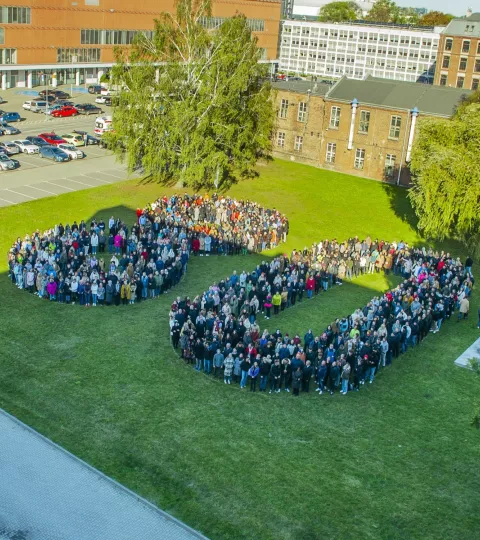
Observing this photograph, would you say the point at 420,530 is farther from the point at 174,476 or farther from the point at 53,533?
the point at 53,533

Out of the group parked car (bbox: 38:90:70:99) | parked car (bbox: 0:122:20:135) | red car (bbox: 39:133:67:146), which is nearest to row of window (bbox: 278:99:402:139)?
red car (bbox: 39:133:67:146)

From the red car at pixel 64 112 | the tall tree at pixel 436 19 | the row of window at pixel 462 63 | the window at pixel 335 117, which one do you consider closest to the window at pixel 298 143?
the window at pixel 335 117

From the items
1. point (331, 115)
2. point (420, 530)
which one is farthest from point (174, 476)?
point (331, 115)

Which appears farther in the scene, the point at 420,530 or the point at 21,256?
the point at 21,256

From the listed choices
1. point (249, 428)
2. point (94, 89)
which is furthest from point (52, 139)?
point (249, 428)

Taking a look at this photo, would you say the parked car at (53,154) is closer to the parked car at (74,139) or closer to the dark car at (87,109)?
the parked car at (74,139)

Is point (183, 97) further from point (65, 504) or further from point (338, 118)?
point (65, 504)
